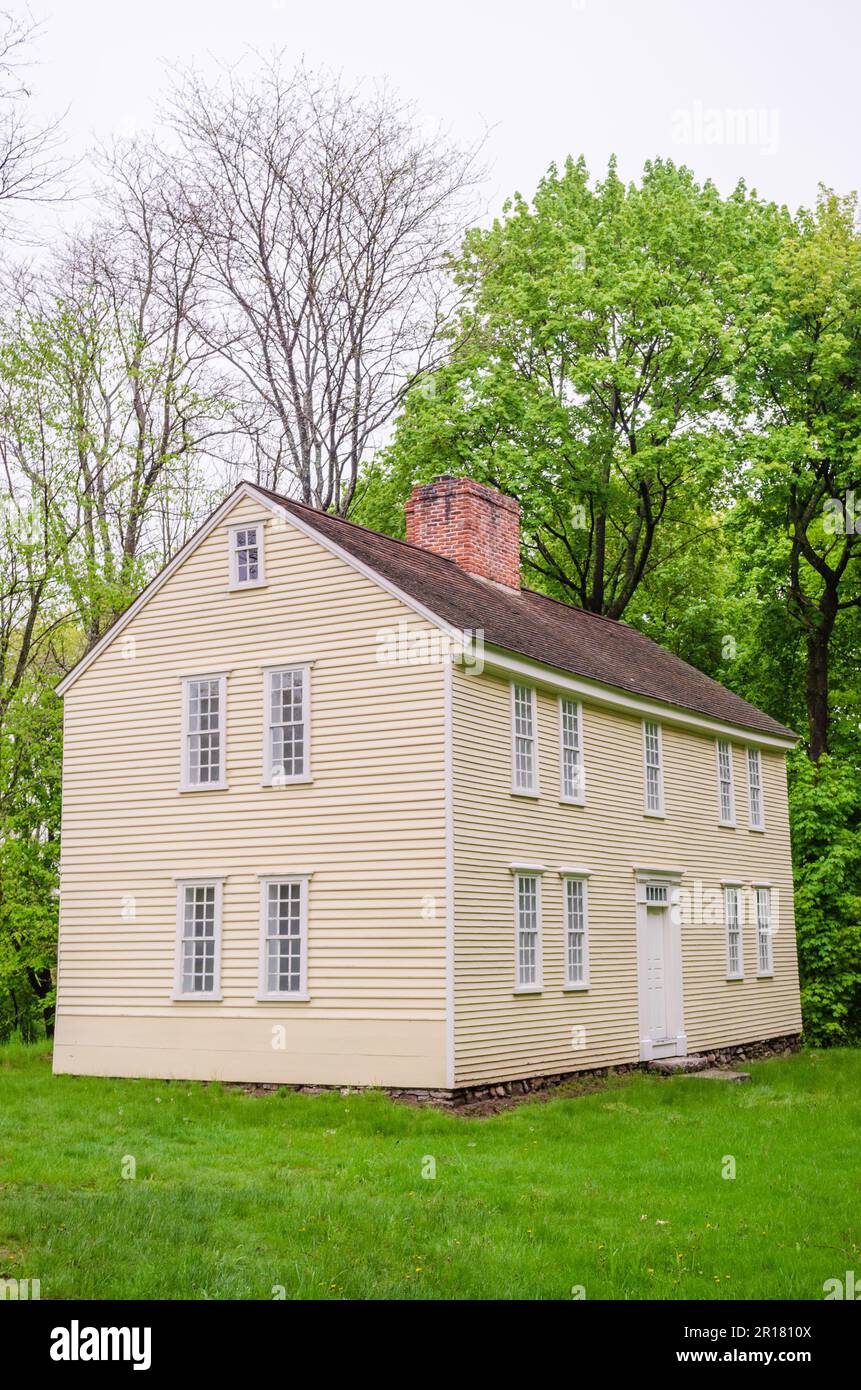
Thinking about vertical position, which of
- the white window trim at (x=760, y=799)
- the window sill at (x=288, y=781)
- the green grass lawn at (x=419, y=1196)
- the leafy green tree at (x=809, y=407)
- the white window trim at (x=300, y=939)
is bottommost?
the green grass lawn at (x=419, y=1196)

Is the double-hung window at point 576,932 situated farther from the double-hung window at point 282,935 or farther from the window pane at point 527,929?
the double-hung window at point 282,935

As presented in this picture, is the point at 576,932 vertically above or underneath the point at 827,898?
underneath

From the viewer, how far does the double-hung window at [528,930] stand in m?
20.1

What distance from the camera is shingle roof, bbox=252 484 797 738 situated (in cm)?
2043

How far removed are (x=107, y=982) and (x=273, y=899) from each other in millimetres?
3402

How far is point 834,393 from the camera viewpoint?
109 ft

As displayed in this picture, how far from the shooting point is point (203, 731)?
21469 millimetres

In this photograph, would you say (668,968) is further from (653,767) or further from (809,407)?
(809,407)

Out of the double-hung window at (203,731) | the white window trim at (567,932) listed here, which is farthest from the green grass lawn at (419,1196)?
the double-hung window at (203,731)

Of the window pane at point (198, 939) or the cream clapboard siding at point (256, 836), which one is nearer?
the cream clapboard siding at point (256, 836)

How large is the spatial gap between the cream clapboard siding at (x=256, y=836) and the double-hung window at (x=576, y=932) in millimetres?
3718

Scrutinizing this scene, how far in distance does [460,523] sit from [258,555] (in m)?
4.50

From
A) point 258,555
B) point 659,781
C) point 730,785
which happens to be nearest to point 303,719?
point 258,555
